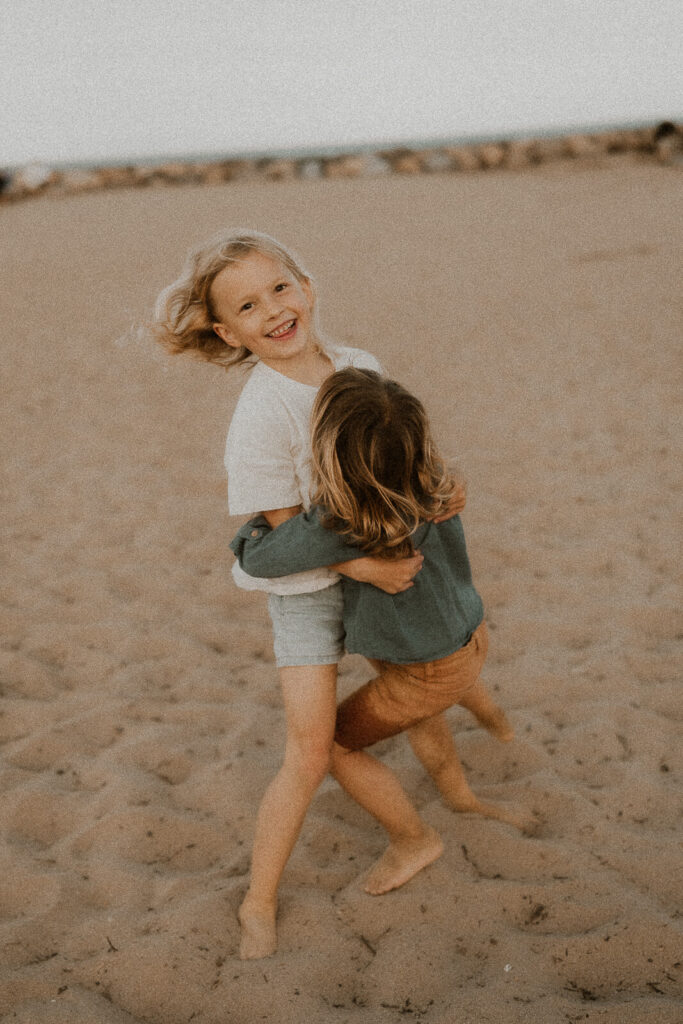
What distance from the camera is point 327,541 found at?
1.62 m

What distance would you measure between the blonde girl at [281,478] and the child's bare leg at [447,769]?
15 centimetres

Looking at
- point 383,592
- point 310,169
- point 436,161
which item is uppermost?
point 436,161

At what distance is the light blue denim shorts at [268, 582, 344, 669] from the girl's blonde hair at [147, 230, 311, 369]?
69cm

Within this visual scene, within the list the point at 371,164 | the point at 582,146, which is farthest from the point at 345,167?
the point at 582,146

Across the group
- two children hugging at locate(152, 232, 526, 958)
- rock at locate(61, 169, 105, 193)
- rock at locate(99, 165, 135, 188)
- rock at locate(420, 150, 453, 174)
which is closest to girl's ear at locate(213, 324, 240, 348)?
two children hugging at locate(152, 232, 526, 958)

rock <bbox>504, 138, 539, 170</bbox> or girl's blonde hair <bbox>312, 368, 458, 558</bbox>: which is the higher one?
rock <bbox>504, 138, 539, 170</bbox>

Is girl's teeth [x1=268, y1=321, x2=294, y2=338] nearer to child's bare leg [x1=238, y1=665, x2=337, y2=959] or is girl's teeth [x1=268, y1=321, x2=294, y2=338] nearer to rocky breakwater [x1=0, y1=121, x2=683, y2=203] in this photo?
child's bare leg [x1=238, y1=665, x2=337, y2=959]

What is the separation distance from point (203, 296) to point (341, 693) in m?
1.63

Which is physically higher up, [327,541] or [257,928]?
[327,541]

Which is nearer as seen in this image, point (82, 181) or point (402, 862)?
point (402, 862)

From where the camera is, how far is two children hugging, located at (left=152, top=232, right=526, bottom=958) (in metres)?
1.60

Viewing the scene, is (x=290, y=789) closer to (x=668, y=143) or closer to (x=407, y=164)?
(x=668, y=143)

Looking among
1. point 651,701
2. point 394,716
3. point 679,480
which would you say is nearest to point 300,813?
point 394,716

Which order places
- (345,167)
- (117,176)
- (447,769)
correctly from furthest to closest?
(117,176) < (345,167) < (447,769)
